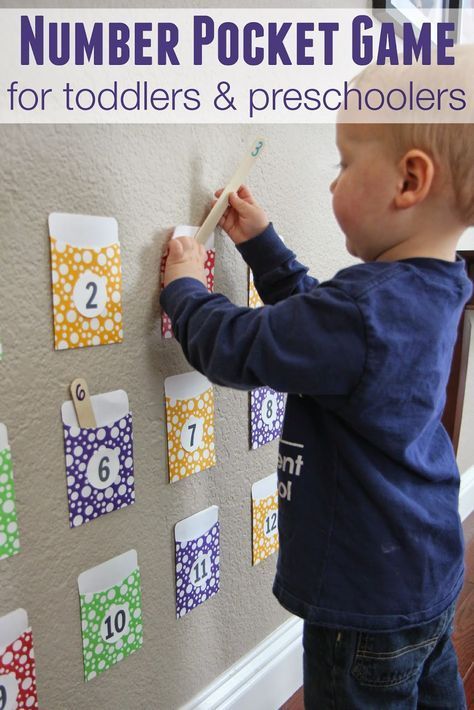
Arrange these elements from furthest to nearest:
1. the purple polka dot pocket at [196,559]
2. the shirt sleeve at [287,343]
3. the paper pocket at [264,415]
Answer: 1. the paper pocket at [264,415]
2. the purple polka dot pocket at [196,559]
3. the shirt sleeve at [287,343]

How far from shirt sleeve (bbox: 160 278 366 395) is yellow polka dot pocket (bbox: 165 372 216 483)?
125mm

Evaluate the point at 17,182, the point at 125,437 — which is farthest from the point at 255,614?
the point at 17,182

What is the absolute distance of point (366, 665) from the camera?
0.59 m

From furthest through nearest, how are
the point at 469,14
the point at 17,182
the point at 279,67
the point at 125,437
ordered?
the point at 469,14
the point at 279,67
the point at 125,437
the point at 17,182

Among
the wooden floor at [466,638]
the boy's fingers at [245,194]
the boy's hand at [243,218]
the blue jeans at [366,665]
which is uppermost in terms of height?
the boy's fingers at [245,194]

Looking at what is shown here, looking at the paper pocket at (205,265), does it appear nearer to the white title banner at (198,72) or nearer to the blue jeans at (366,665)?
the white title banner at (198,72)

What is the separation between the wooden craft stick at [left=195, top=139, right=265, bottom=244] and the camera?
2.20 ft

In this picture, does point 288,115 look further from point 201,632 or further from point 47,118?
point 201,632

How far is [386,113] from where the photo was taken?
1.82ft

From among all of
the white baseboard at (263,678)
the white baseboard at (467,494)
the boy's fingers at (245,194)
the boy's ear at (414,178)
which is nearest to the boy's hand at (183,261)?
the boy's fingers at (245,194)

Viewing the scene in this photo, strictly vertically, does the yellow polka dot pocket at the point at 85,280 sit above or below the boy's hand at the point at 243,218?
below

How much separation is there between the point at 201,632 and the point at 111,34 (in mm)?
724

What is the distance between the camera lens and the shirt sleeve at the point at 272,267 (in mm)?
714

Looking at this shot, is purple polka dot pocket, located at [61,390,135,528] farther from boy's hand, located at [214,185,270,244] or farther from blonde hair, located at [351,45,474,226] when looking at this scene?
blonde hair, located at [351,45,474,226]
